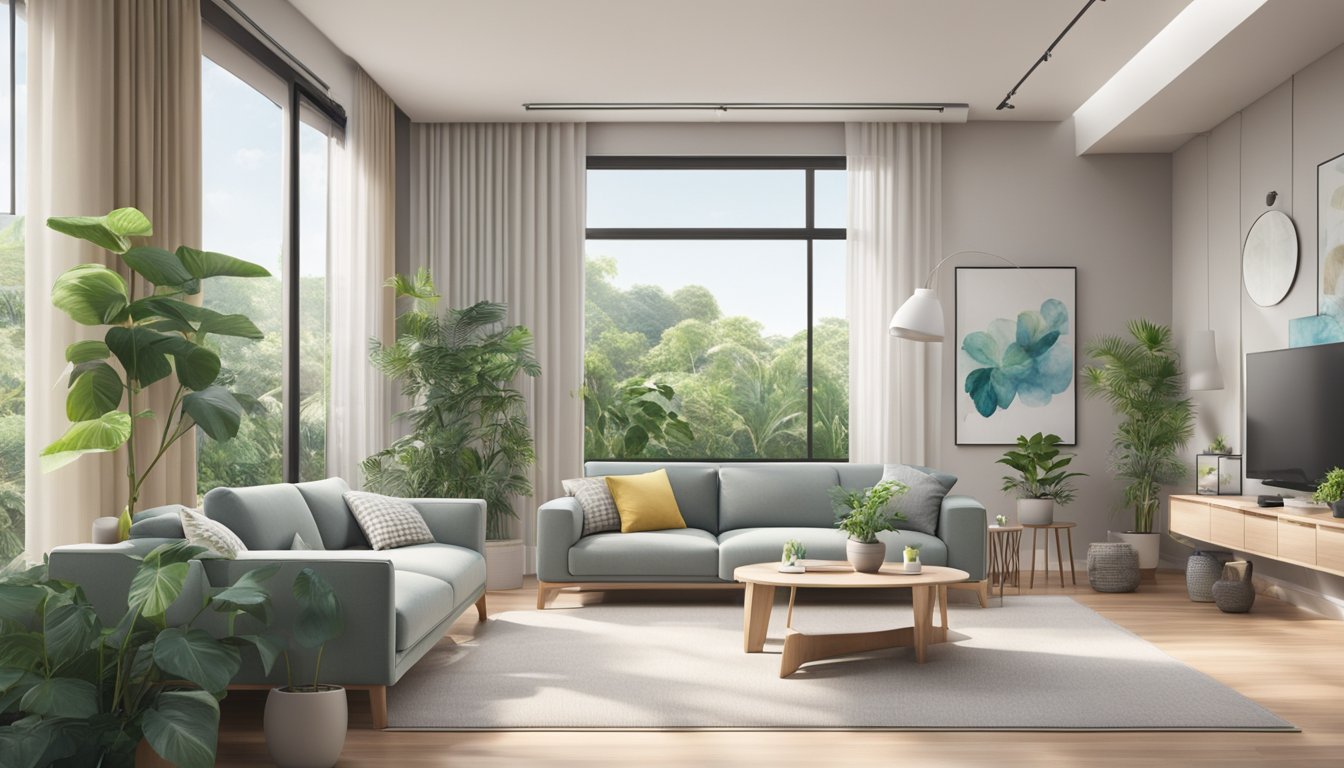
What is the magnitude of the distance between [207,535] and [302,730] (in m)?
0.80

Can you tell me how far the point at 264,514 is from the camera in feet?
14.7

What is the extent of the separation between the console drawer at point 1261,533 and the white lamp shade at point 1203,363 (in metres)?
1.19

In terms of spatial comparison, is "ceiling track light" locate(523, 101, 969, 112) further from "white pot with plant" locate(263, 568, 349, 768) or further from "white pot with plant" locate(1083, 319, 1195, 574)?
"white pot with plant" locate(263, 568, 349, 768)

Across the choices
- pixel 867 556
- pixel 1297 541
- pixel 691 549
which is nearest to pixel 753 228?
pixel 691 549

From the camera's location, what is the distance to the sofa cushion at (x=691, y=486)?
6906 mm

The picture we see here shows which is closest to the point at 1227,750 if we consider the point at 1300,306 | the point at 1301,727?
the point at 1301,727

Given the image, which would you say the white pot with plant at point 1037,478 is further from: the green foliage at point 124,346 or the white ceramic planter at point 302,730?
the green foliage at point 124,346

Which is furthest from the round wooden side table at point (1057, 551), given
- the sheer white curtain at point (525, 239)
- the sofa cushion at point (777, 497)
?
the sheer white curtain at point (525, 239)

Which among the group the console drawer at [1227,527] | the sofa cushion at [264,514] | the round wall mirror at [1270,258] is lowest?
the console drawer at [1227,527]

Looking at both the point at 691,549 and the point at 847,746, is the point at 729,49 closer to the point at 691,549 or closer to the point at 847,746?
the point at 691,549

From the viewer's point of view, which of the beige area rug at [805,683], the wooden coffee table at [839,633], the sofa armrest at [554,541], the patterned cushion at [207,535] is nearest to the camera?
the patterned cushion at [207,535]

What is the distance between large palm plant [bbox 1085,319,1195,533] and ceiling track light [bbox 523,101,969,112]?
79.2 inches

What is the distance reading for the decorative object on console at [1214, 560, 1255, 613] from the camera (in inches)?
235

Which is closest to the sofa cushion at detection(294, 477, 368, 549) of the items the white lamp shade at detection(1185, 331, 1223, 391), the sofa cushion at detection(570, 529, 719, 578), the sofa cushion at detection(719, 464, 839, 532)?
the sofa cushion at detection(570, 529, 719, 578)
